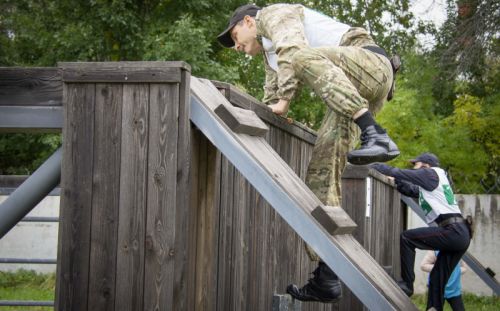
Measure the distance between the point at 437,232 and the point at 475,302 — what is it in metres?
5.16

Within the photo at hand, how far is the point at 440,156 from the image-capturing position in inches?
691

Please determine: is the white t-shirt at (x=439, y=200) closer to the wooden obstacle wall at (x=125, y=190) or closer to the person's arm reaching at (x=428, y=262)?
the person's arm reaching at (x=428, y=262)

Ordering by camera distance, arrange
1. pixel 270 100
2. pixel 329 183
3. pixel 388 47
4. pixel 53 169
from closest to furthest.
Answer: pixel 53 169 → pixel 329 183 → pixel 270 100 → pixel 388 47

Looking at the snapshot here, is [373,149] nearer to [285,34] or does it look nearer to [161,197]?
[285,34]

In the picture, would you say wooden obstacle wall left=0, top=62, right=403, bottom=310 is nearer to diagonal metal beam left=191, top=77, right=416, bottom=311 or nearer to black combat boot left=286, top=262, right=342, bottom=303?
diagonal metal beam left=191, top=77, right=416, bottom=311

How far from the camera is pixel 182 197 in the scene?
11.5ft

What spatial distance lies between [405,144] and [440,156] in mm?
966

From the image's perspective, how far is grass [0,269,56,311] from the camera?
10.9 m

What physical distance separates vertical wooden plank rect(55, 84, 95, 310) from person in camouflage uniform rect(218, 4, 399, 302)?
130 centimetres

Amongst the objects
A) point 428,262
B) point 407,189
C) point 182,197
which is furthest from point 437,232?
point 182,197

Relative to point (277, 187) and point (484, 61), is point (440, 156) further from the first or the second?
point (277, 187)

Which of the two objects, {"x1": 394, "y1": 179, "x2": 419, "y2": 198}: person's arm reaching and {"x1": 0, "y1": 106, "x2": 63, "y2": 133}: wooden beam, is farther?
{"x1": 394, "y1": 179, "x2": 419, "y2": 198}: person's arm reaching

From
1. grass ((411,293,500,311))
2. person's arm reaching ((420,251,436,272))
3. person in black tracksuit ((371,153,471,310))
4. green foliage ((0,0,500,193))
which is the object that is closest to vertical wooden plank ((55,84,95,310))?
person in black tracksuit ((371,153,471,310))

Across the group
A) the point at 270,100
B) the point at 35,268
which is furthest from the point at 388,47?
the point at 270,100
